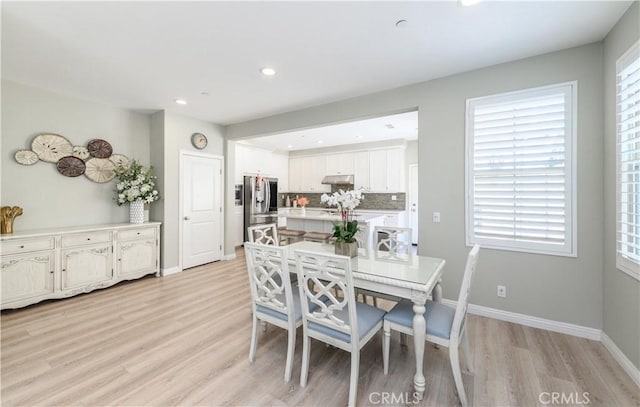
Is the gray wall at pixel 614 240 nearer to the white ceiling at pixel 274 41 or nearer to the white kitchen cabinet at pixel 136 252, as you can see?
the white ceiling at pixel 274 41

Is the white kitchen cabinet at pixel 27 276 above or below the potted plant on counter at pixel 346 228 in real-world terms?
below

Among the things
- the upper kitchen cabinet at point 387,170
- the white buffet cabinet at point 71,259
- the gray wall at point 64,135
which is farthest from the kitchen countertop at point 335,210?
the gray wall at point 64,135

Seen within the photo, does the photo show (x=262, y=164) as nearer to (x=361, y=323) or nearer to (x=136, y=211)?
(x=136, y=211)

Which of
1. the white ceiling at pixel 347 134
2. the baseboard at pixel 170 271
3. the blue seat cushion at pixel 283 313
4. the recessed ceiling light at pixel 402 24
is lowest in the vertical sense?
the baseboard at pixel 170 271

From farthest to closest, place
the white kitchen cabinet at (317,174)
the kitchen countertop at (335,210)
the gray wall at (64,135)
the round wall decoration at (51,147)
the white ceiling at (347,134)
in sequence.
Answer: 1. the white kitchen cabinet at (317,174)
2. the kitchen countertop at (335,210)
3. the white ceiling at (347,134)
4. the round wall decoration at (51,147)
5. the gray wall at (64,135)

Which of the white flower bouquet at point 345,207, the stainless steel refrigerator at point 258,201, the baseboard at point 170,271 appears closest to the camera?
the white flower bouquet at point 345,207

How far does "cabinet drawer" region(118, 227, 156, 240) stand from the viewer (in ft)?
12.4

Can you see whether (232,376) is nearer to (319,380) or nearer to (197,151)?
(319,380)

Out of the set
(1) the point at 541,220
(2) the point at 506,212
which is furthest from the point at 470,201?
(1) the point at 541,220

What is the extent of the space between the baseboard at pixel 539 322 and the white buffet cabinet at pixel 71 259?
444 centimetres

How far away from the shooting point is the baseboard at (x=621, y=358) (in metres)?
1.85

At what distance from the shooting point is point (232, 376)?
1.94 meters

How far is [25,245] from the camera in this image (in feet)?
9.73

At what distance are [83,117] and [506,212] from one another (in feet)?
17.9
